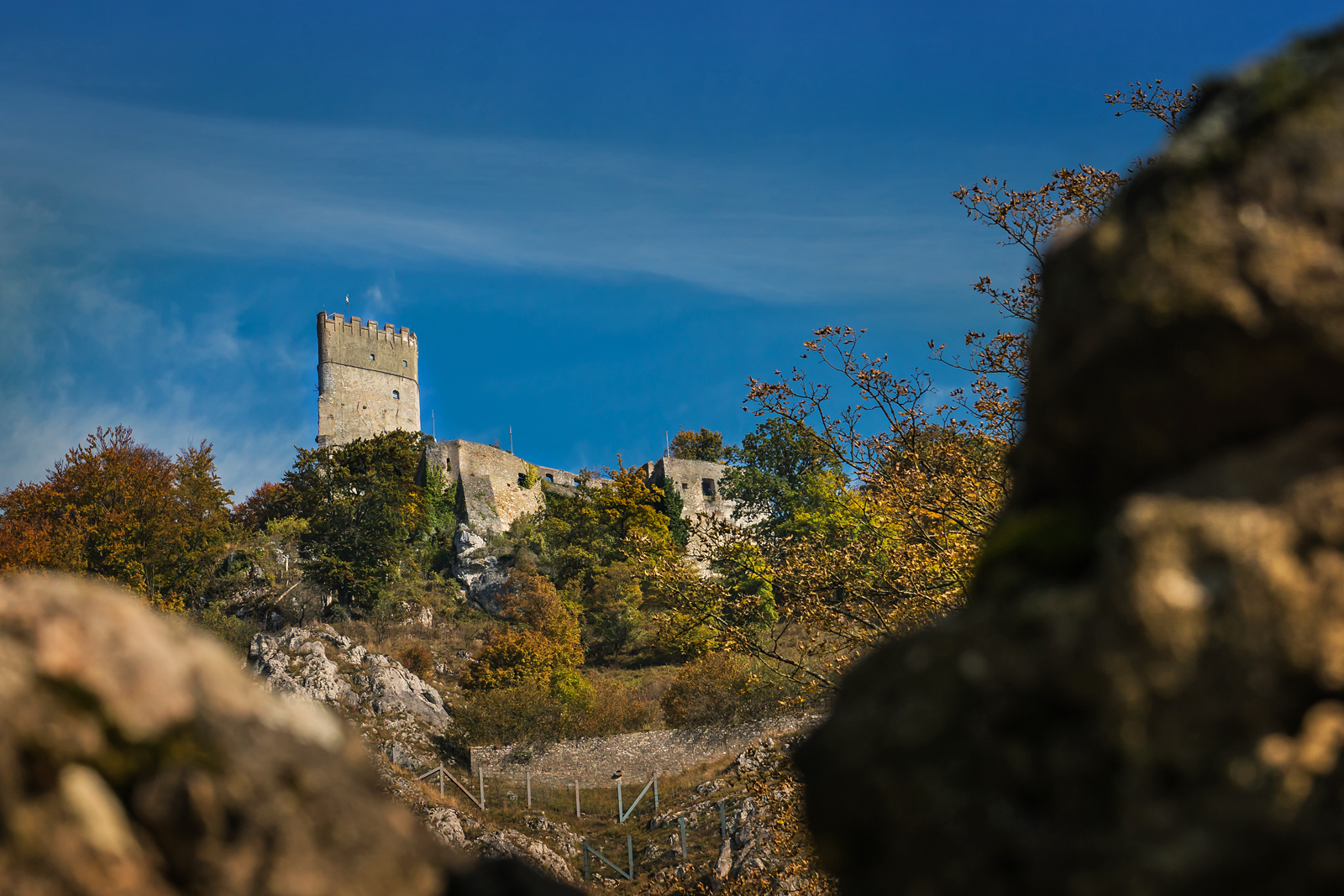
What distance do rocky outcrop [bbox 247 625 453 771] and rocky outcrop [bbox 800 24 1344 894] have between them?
2074cm

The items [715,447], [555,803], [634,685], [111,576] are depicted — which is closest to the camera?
[555,803]

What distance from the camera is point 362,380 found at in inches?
1992

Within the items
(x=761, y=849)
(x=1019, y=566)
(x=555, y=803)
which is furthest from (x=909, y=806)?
(x=555, y=803)

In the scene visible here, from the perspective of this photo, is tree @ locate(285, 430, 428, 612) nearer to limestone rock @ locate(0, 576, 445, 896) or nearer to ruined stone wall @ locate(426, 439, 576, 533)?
ruined stone wall @ locate(426, 439, 576, 533)

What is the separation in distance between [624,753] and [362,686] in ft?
22.3

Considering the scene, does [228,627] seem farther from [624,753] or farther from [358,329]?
[358,329]

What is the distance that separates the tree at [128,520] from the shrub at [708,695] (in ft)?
48.3

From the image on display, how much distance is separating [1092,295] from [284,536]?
35343 millimetres

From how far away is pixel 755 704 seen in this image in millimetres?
24344

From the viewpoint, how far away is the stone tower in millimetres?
48875

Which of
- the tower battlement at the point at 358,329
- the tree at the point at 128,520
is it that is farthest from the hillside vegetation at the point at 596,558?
the tower battlement at the point at 358,329

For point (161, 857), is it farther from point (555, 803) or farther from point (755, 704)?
point (755, 704)

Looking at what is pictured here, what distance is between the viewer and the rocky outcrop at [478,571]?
35.7m

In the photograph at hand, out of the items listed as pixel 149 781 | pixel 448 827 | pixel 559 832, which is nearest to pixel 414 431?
pixel 559 832
